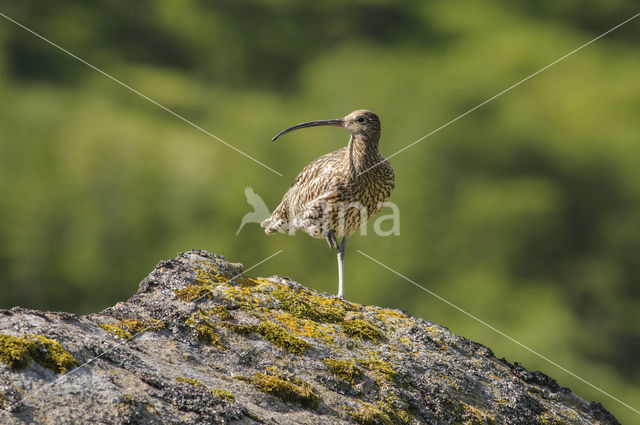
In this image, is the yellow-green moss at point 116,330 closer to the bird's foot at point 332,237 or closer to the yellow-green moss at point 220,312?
the yellow-green moss at point 220,312

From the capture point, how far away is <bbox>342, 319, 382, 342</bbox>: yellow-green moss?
6.06 metres

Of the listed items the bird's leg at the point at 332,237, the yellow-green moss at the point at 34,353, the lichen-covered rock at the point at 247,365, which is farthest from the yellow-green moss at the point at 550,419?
the bird's leg at the point at 332,237

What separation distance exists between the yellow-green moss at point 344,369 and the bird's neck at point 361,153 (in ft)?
15.5

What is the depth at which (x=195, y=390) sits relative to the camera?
173 inches

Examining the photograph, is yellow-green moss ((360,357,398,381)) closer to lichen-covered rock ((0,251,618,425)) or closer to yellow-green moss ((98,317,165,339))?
lichen-covered rock ((0,251,618,425))

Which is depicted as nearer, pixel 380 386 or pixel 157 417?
pixel 157 417

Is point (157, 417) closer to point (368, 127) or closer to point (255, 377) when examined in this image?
point (255, 377)

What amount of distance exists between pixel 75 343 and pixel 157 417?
0.71 m

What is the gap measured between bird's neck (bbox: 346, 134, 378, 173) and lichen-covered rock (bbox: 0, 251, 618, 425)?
3.37m

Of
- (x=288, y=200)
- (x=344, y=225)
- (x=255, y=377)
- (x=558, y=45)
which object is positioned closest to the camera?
(x=255, y=377)

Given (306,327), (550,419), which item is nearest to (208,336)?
(306,327)

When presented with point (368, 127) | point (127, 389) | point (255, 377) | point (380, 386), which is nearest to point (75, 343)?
point (127, 389)

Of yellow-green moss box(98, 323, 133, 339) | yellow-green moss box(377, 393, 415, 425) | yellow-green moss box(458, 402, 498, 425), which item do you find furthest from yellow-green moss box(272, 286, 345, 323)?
yellow-green moss box(98, 323, 133, 339)

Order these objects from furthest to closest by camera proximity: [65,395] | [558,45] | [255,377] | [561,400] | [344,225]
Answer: [558,45] < [344,225] < [561,400] < [255,377] < [65,395]
